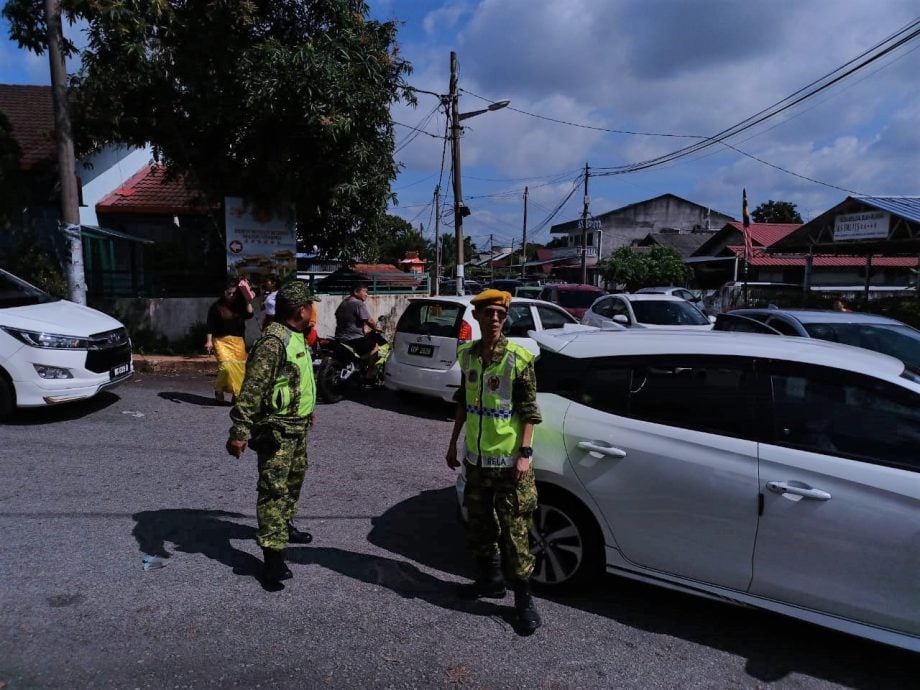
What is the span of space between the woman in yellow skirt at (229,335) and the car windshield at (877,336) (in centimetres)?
697

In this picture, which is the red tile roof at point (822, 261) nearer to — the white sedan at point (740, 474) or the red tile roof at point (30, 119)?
the red tile roof at point (30, 119)

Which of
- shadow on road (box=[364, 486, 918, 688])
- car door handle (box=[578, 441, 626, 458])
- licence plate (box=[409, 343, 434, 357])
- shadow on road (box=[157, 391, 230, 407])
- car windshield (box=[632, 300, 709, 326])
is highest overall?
car windshield (box=[632, 300, 709, 326])

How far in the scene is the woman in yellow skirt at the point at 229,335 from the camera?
7.98 metres

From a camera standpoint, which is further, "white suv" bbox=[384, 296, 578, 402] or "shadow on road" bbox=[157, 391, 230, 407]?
"shadow on road" bbox=[157, 391, 230, 407]

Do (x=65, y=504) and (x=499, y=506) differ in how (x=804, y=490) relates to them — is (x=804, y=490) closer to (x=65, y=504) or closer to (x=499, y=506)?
(x=499, y=506)

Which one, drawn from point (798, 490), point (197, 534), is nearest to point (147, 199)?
point (197, 534)

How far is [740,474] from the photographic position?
124 inches

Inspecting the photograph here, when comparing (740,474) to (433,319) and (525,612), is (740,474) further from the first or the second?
(433,319)

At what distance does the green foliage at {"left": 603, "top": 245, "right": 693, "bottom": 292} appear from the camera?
33000 millimetres

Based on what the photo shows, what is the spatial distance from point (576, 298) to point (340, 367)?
40.8 ft

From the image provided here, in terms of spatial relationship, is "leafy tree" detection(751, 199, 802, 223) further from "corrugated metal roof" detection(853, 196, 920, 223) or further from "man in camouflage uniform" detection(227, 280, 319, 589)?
"man in camouflage uniform" detection(227, 280, 319, 589)

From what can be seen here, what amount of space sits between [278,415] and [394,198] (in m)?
9.86

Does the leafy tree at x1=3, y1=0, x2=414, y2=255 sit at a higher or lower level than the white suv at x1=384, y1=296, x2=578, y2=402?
higher

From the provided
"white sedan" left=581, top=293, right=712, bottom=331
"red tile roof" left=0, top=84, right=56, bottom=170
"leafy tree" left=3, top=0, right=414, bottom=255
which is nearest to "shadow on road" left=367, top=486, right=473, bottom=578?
"leafy tree" left=3, top=0, right=414, bottom=255
